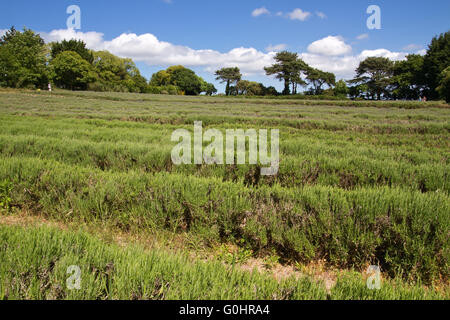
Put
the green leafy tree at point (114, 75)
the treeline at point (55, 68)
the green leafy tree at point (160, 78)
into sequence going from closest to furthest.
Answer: the treeline at point (55, 68)
the green leafy tree at point (114, 75)
the green leafy tree at point (160, 78)

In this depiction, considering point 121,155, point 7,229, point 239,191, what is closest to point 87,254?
point 7,229

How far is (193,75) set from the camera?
97125 millimetres

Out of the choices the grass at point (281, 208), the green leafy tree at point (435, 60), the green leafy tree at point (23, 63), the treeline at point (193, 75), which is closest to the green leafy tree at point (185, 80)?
the treeline at point (193, 75)

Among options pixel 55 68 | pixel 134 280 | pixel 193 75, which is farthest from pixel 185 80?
pixel 134 280

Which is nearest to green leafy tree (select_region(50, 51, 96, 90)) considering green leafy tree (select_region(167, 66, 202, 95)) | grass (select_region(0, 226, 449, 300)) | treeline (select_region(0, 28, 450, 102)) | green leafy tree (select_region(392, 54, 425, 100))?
treeline (select_region(0, 28, 450, 102))

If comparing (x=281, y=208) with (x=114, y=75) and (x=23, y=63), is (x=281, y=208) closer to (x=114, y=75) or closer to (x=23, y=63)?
(x=23, y=63)

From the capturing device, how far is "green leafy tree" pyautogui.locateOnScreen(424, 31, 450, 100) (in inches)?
2077

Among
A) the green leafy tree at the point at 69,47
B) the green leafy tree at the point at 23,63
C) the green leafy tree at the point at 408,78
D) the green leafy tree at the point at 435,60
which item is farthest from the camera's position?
the green leafy tree at the point at 69,47

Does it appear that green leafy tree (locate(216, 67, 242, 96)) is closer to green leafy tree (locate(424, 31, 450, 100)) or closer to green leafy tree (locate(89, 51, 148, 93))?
green leafy tree (locate(89, 51, 148, 93))

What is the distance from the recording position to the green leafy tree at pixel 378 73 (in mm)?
69062

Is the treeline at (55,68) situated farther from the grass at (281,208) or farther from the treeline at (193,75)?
the grass at (281,208)

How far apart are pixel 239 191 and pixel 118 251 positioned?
187cm

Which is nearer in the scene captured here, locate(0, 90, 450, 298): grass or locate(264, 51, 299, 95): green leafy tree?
locate(0, 90, 450, 298): grass

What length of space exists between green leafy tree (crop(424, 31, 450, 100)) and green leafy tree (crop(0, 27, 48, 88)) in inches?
3215
